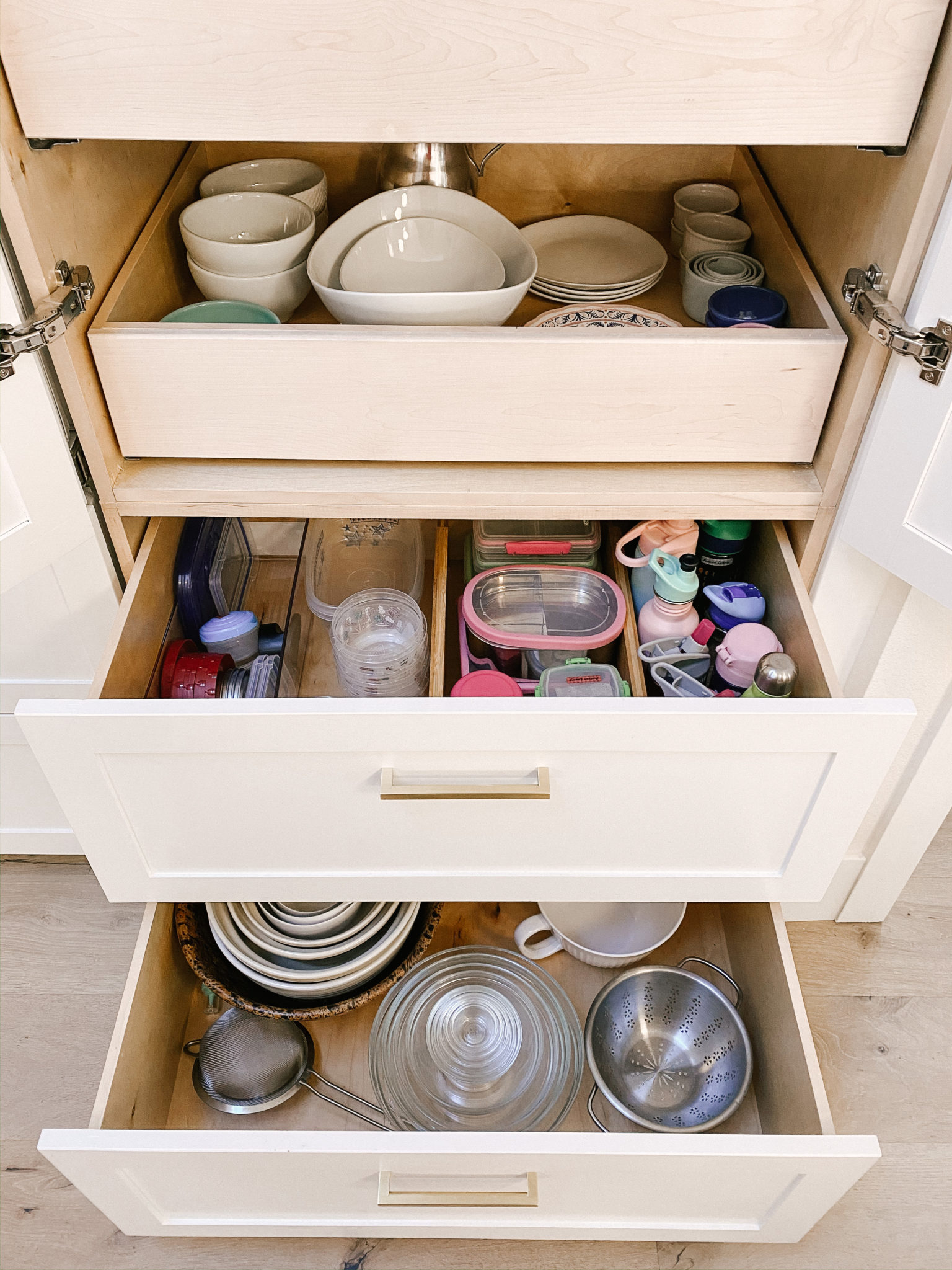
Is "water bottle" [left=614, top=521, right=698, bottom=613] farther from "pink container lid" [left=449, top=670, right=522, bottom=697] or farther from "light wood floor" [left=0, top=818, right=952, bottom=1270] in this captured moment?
"light wood floor" [left=0, top=818, right=952, bottom=1270]

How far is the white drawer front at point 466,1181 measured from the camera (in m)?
0.85

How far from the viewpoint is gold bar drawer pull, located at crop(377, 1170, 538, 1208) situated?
0.90m

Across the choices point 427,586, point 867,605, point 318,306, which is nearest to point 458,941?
point 427,586

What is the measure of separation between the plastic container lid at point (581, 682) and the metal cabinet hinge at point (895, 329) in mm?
422

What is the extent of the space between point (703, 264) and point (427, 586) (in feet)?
1.78

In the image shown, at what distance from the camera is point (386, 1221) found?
1.01 metres

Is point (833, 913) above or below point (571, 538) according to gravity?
below

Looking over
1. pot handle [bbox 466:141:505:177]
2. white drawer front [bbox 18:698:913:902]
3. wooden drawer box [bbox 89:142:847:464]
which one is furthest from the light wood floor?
pot handle [bbox 466:141:505:177]

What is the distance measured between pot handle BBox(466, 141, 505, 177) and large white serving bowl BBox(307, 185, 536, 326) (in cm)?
9

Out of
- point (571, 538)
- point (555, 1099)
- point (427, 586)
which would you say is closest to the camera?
point (555, 1099)

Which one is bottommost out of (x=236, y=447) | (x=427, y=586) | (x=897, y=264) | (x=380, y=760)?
(x=427, y=586)

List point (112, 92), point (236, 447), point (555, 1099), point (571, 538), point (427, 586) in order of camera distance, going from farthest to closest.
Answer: point (427, 586) → point (571, 538) → point (555, 1099) → point (236, 447) → point (112, 92)

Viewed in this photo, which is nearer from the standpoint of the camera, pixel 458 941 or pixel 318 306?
pixel 318 306

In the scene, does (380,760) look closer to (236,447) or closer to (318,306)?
(236,447)
